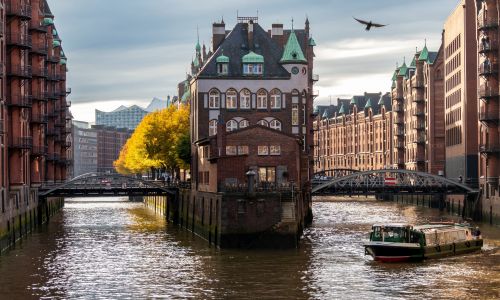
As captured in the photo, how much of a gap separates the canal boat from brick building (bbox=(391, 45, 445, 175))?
84.7 m

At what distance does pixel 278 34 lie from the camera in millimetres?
116000

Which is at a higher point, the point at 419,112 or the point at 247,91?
the point at 419,112

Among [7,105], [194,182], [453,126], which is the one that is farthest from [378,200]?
[7,105]

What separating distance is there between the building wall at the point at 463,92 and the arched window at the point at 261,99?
103 ft

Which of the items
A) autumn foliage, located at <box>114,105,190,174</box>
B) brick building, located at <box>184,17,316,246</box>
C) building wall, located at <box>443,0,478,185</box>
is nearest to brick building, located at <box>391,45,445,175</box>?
building wall, located at <box>443,0,478,185</box>

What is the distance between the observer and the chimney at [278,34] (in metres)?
115

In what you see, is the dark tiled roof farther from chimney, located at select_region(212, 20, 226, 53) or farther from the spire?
chimney, located at select_region(212, 20, 226, 53)

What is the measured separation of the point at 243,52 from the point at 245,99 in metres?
5.20

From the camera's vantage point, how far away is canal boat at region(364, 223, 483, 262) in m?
67.4

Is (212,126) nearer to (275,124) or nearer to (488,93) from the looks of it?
(275,124)

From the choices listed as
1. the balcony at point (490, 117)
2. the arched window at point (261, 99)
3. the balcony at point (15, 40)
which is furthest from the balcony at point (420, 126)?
the balcony at point (15, 40)

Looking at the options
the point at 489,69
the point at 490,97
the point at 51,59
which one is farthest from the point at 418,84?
the point at 51,59

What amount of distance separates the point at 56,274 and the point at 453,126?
87518 mm

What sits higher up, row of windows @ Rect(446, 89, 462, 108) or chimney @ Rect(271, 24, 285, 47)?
chimney @ Rect(271, 24, 285, 47)
